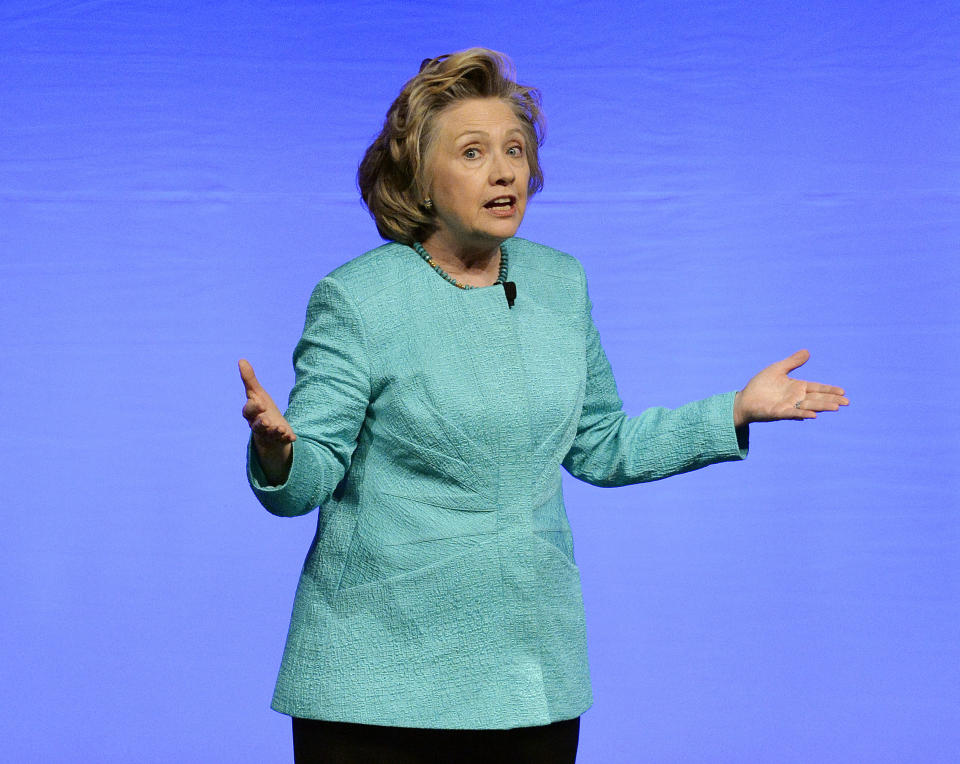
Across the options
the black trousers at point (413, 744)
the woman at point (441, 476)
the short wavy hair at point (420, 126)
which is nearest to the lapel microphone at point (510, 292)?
the woman at point (441, 476)

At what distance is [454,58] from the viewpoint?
174cm

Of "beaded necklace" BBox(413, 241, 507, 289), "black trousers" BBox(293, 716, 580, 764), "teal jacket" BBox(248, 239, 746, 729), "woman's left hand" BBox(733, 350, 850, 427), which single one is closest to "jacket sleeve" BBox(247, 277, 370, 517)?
"teal jacket" BBox(248, 239, 746, 729)

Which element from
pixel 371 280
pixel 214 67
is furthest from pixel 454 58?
pixel 214 67

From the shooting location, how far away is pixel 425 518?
1657 millimetres

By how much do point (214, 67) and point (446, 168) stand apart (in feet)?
4.26

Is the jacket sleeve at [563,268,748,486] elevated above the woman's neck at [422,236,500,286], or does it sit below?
below

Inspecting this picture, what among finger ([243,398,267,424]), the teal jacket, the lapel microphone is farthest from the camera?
the lapel microphone

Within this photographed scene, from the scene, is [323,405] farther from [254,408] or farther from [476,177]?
[476,177]

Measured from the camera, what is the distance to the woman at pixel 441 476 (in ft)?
5.41

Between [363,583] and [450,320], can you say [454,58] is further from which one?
[363,583]

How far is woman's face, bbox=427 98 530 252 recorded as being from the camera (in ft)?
5.58

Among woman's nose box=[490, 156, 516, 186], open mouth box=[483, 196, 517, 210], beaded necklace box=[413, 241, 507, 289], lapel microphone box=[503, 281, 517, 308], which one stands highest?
woman's nose box=[490, 156, 516, 186]

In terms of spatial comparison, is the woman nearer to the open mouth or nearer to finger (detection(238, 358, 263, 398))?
the open mouth

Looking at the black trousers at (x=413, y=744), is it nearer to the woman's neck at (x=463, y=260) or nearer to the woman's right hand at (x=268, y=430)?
the woman's right hand at (x=268, y=430)
